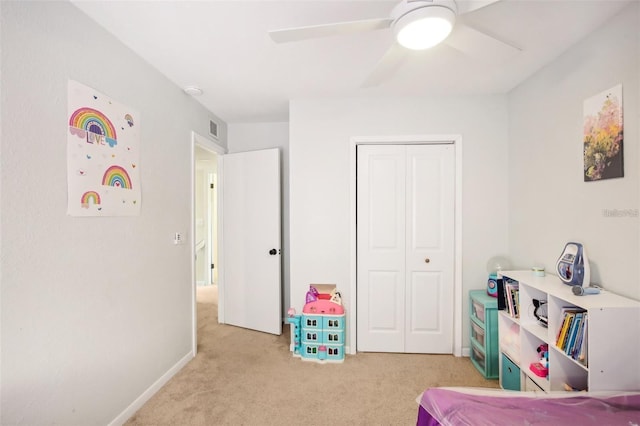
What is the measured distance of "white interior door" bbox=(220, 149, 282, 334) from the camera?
3139 mm

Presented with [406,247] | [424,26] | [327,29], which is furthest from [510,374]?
[327,29]

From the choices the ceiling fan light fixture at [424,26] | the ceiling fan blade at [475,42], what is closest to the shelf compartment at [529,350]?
the ceiling fan blade at [475,42]

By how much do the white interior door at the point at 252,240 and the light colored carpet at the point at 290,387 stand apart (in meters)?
0.40

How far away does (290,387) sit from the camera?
217 cm

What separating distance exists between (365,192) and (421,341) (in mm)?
1529

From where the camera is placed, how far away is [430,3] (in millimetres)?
1118

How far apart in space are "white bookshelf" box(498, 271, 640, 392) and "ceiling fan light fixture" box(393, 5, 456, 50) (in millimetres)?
1500

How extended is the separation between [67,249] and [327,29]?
1.67 meters

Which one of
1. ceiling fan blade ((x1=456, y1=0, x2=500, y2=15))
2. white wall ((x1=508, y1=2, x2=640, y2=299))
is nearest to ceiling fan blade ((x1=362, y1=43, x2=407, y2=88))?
ceiling fan blade ((x1=456, y1=0, x2=500, y2=15))

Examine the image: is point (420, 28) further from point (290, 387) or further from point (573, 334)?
point (290, 387)

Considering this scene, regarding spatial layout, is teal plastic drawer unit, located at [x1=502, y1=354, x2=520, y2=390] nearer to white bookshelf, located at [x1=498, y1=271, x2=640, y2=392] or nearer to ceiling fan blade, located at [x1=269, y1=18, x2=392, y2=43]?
white bookshelf, located at [x1=498, y1=271, x2=640, y2=392]

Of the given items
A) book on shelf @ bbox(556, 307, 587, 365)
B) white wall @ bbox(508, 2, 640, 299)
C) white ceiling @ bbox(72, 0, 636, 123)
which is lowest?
book on shelf @ bbox(556, 307, 587, 365)

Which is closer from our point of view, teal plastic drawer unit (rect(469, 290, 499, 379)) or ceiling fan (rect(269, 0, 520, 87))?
ceiling fan (rect(269, 0, 520, 87))

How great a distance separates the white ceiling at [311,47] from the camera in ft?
4.89
